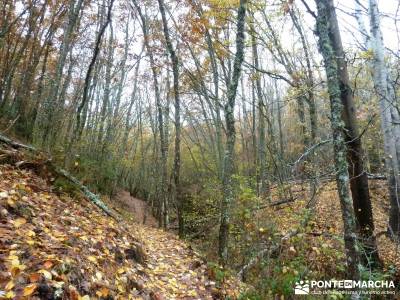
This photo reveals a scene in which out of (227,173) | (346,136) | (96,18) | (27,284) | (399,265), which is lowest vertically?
(399,265)

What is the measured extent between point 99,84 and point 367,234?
55.0ft

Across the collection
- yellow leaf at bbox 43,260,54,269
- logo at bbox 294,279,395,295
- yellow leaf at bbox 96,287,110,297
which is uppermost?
yellow leaf at bbox 43,260,54,269

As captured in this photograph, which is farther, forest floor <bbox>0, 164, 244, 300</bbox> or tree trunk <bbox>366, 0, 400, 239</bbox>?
tree trunk <bbox>366, 0, 400, 239</bbox>

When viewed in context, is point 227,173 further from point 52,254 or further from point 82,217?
point 52,254

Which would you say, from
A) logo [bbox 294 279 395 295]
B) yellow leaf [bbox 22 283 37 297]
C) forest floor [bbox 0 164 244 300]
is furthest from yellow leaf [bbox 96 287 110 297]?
logo [bbox 294 279 395 295]

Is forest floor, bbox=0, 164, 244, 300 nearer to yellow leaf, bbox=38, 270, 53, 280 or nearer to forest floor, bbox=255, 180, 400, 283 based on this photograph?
yellow leaf, bbox=38, 270, 53, 280

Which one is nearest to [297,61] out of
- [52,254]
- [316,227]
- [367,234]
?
[316,227]

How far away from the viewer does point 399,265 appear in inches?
273

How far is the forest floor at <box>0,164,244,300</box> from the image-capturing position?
256 cm

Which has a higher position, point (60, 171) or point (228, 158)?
point (228, 158)

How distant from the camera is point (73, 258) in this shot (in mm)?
3078

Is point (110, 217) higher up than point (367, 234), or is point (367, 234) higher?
point (110, 217)

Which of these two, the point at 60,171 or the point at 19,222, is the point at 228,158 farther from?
the point at 19,222

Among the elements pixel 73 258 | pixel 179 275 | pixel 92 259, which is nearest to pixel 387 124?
pixel 179 275
